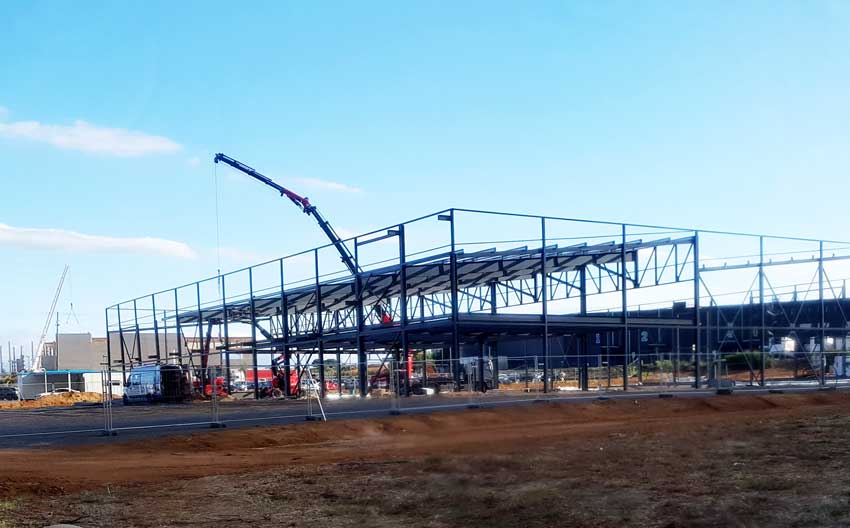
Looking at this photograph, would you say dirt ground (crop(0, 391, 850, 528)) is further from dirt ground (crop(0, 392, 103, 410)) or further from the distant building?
→ the distant building

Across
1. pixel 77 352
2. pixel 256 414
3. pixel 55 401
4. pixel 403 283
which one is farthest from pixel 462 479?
pixel 77 352

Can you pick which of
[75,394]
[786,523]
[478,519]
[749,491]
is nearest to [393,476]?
[478,519]

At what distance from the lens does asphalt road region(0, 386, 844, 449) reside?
26.0 m

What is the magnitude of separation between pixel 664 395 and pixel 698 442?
1955 cm

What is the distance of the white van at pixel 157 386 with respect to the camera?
47219 mm

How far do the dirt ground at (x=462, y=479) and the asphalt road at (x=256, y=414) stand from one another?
3163 mm

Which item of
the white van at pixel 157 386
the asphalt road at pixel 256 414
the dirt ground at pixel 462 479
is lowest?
the white van at pixel 157 386

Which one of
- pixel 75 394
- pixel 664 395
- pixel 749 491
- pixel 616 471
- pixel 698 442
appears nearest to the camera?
pixel 749 491

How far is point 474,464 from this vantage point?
15.5 metres

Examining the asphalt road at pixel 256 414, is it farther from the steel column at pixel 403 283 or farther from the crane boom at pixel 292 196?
the crane boom at pixel 292 196

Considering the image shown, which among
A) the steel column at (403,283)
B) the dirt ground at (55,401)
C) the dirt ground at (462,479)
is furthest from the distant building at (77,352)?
the dirt ground at (462,479)

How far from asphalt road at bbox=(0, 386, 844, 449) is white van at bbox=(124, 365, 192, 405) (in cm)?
858

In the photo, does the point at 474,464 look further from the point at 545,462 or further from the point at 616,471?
the point at 616,471

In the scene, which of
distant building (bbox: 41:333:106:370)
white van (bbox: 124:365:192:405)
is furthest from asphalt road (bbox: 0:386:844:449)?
distant building (bbox: 41:333:106:370)
